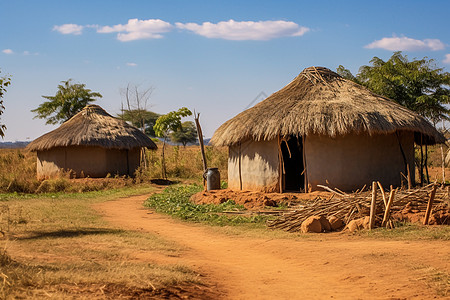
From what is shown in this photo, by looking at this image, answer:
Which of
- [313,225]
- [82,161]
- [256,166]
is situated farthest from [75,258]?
[82,161]

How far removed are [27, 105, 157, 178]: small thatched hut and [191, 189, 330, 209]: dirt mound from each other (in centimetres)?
746

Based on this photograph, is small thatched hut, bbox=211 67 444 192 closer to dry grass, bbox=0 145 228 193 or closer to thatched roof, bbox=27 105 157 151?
dry grass, bbox=0 145 228 193

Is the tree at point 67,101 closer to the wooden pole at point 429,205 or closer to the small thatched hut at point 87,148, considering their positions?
the small thatched hut at point 87,148

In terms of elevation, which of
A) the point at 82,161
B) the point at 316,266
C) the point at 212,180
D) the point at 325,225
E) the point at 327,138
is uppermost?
the point at 327,138

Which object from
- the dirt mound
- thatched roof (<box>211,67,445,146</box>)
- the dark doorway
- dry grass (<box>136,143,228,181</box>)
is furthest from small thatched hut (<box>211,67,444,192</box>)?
dry grass (<box>136,143,228,181</box>)

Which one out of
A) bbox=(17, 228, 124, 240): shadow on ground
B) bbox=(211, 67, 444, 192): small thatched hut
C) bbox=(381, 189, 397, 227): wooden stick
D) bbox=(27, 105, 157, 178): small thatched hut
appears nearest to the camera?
bbox=(17, 228, 124, 240): shadow on ground

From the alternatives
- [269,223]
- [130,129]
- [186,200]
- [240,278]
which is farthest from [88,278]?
[130,129]

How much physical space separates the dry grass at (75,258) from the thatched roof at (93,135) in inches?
348

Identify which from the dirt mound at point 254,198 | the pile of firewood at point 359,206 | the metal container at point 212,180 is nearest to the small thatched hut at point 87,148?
the metal container at point 212,180

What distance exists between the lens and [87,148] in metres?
19.3

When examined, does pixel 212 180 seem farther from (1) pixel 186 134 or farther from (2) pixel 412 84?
(1) pixel 186 134

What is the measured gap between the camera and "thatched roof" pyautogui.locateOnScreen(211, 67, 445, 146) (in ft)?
38.9

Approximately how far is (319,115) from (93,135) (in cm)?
978

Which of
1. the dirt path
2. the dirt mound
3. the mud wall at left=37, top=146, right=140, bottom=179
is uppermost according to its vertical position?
the mud wall at left=37, top=146, right=140, bottom=179
